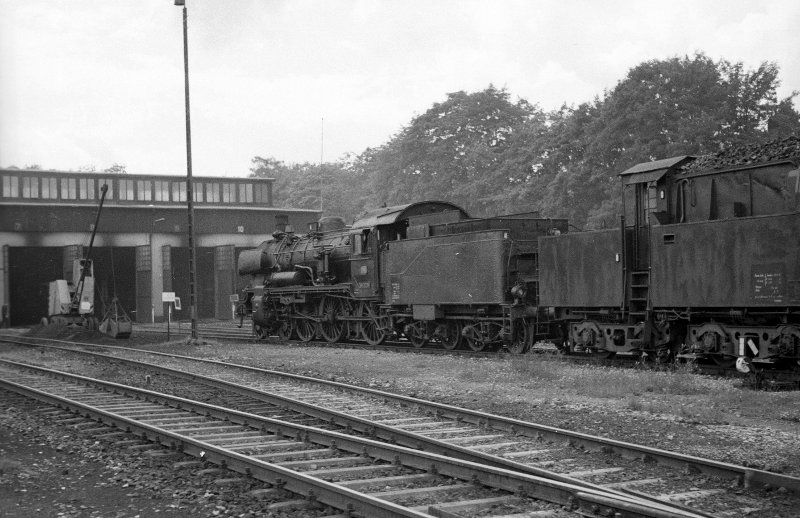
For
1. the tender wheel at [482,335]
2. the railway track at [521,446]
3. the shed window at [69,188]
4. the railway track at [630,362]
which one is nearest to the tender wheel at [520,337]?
the railway track at [630,362]

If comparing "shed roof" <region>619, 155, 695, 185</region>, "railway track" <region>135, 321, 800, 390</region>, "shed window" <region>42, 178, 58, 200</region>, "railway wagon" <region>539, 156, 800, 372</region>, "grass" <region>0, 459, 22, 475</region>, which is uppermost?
"shed window" <region>42, 178, 58, 200</region>

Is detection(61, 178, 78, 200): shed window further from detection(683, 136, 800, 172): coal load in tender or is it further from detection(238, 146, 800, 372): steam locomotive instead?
detection(683, 136, 800, 172): coal load in tender

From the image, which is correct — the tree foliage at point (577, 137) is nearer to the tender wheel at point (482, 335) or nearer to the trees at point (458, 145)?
the trees at point (458, 145)

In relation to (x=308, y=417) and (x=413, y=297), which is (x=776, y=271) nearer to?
(x=308, y=417)

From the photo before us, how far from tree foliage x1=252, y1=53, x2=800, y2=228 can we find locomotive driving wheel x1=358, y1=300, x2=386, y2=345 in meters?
13.0

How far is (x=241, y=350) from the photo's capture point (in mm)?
22297

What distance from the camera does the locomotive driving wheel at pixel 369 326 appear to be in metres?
22.2

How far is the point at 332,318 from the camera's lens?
23953 millimetres

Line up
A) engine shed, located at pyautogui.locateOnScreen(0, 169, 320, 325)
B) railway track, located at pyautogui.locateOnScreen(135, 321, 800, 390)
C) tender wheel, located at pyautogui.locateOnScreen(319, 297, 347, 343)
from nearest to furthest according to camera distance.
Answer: railway track, located at pyautogui.locateOnScreen(135, 321, 800, 390) → tender wheel, located at pyautogui.locateOnScreen(319, 297, 347, 343) → engine shed, located at pyautogui.locateOnScreen(0, 169, 320, 325)

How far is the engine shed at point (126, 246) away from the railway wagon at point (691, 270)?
26.2 metres

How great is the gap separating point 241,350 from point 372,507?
658 inches

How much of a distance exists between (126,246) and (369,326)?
25.8 metres

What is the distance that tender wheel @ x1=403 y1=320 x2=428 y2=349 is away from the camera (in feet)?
67.8

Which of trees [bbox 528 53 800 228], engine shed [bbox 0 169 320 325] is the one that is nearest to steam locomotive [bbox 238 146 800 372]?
trees [bbox 528 53 800 228]
